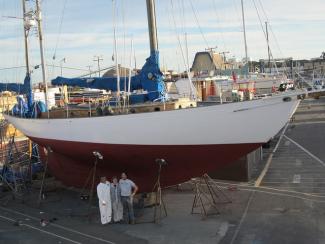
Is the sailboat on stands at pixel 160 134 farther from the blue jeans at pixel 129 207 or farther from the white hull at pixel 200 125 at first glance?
the blue jeans at pixel 129 207

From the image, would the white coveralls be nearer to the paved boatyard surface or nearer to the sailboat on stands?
the paved boatyard surface

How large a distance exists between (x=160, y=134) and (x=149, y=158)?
941mm

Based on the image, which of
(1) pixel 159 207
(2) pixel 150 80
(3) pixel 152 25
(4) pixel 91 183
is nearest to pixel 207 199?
(1) pixel 159 207

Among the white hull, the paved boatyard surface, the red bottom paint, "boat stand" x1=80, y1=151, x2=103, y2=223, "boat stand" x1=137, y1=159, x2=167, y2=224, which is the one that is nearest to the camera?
the paved boatyard surface

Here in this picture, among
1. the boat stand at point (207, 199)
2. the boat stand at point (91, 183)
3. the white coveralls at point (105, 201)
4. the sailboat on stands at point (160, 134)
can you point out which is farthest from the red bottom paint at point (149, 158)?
the white coveralls at point (105, 201)

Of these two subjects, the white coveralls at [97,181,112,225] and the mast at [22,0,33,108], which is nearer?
the white coveralls at [97,181,112,225]

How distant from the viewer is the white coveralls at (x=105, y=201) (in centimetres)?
1196

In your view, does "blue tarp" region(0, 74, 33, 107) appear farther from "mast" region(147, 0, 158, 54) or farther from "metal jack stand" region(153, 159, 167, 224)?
"metal jack stand" region(153, 159, 167, 224)

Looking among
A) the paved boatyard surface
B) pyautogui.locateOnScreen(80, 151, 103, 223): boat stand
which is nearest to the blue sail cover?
pyautogui.locateOnScreen(80, 151, 103, 223): boat stand

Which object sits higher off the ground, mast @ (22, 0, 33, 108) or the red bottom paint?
mast @ (22, 0, 33, 108)

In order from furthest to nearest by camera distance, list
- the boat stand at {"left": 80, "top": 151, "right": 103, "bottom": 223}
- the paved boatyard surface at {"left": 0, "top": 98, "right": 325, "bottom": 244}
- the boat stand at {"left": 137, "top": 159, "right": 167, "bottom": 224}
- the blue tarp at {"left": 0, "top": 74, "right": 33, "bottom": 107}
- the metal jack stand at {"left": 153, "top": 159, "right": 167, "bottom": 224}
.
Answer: the blue tarp at {"left": 0, "top": 74, "right": 33, "bottom": 107}
the boat stand at {"left": 80, "top": 151, "right": 103, "bottom": 223}
the metal jack stand at {"left": 153, "top": 159, "right": 167, "bottom": 224}
the boat stand at {"left": 137, "top": 159, "right": 167, "bottom": 224}
the paved boatyard surface at {"left": 0, "top": 98, "right": 325, "bottom": 244}

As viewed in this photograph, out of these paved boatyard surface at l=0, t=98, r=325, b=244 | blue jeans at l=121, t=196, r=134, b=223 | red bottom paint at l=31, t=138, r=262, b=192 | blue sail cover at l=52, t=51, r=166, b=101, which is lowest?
paved boatyard surface at l=0, t=98, r=325, b=244

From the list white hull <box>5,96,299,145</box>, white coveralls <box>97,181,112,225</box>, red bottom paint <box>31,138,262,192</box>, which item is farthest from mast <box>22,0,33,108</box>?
white coveralls <box>97,181,112,225</box>

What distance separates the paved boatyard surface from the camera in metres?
10.7
